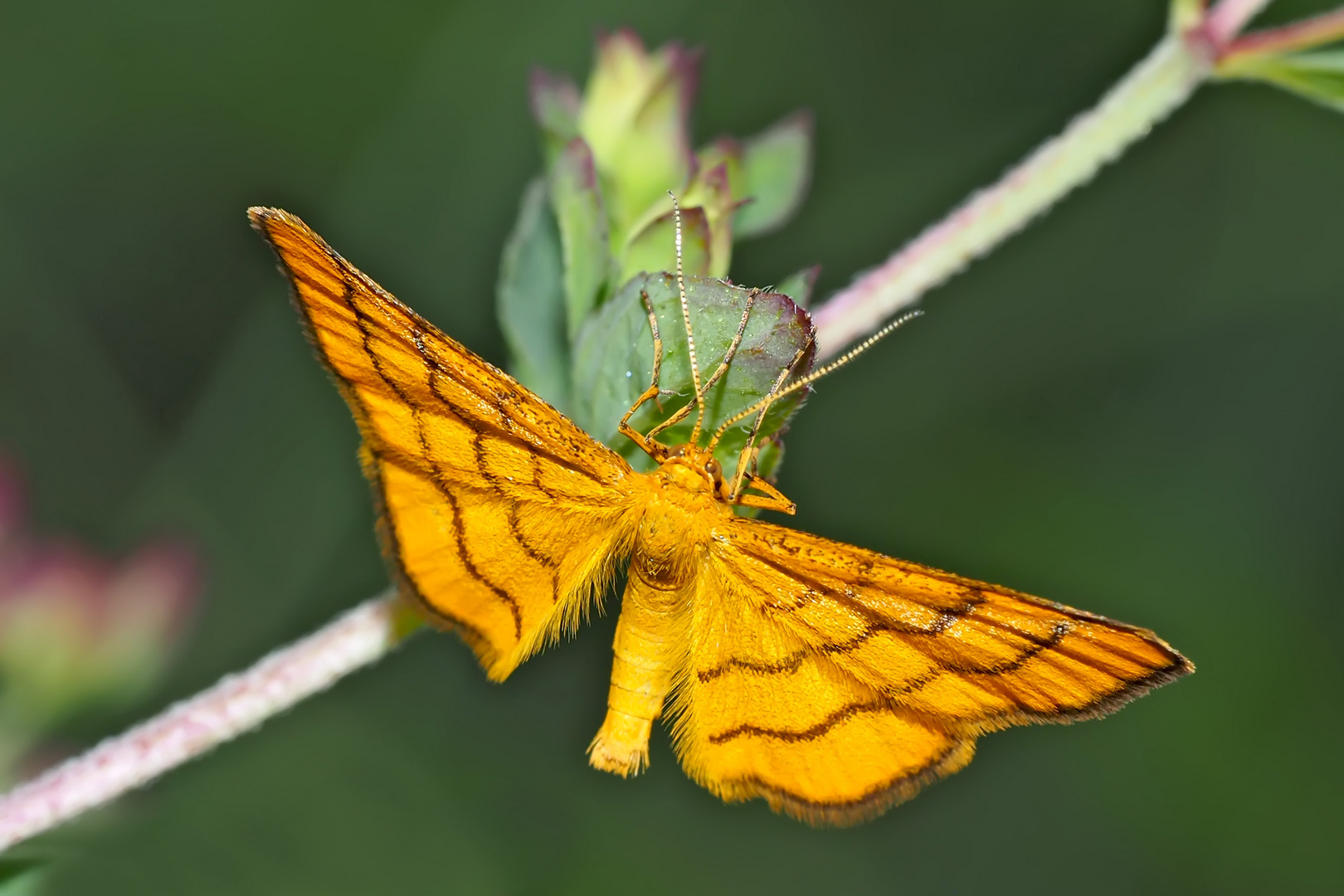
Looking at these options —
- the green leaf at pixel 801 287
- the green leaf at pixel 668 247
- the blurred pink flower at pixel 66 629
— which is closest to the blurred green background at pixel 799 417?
the blurred pink flower at pixel 66 629

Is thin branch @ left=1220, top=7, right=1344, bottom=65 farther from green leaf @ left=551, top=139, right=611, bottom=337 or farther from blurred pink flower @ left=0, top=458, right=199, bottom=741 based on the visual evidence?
blurred pink flower @ left=0, top=458, right=199, bottom=741

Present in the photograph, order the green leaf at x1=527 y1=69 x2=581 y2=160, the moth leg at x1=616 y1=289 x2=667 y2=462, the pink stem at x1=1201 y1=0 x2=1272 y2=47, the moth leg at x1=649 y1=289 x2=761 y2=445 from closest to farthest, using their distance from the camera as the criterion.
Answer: the moth leg at x1=649 y1=289 x2=761 y2=445 → the moth leg at x1=616 y1=289 x2=667 y2=462 → the pink stem at x1=1201 y1=0 x2=1272 y2=47 → the green leaf at x1=527 y1=69 x2=581 y2=160

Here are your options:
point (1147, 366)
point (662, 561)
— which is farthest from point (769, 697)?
point (1147, 366)

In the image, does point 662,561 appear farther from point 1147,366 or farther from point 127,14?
point 127,14

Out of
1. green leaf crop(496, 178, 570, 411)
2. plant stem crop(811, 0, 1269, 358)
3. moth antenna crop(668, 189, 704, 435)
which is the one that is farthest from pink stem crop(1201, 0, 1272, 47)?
green leaf crop(496, 178, 570, 411)

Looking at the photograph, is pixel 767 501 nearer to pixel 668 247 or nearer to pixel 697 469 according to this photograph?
pixel 697 469

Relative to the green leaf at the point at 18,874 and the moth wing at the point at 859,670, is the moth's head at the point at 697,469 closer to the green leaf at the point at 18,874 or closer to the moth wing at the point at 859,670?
the moth wing at the point at 859,670
